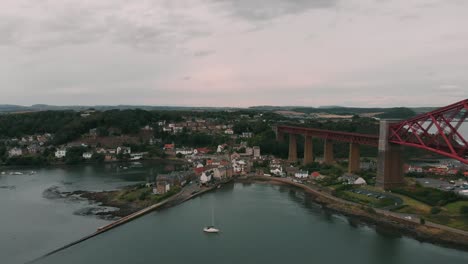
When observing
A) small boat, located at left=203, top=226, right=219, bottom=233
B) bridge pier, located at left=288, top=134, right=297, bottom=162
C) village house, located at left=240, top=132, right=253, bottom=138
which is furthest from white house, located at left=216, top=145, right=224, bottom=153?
small boat, located at left=203, top=226, right=219, bottom=233

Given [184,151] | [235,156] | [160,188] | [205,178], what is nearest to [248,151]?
[235,156]

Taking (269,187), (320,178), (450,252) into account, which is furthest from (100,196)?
(450,252)

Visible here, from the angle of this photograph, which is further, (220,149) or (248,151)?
(220,149)

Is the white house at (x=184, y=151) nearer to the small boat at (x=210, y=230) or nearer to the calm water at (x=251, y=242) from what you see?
the calm water at (x=251, y=242)

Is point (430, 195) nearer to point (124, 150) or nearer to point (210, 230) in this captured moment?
point (210, 230)

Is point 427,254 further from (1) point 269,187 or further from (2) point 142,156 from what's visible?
(2) point 142,156

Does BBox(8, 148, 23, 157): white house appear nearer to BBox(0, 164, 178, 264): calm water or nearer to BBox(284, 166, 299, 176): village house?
BBox(0, 164, 178, 264): calm water
